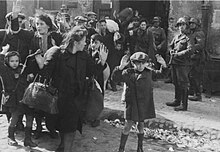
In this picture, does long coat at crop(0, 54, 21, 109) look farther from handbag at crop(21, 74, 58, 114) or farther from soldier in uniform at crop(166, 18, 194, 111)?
soldier in uniform at crop(166, 18, 194, 111)

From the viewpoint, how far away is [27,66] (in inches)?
184

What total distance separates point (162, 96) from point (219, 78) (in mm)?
1663

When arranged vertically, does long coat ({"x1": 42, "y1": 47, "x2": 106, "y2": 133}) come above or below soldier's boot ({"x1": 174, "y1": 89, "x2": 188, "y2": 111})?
above

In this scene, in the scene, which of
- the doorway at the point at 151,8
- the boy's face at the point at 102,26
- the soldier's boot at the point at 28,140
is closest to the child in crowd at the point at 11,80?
the soldier's boot at the point at 28,140

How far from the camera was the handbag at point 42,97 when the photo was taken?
4.58 meters

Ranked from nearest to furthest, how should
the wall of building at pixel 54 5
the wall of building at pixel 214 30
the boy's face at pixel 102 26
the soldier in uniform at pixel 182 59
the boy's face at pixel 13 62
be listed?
the boy's face at pixel 13 62 < the soldier in uniform at pixel 182 59 < the boy's face at pixel 102 26 < the wall of building at pixel 214 30 < the wall of building at pixel 54 5

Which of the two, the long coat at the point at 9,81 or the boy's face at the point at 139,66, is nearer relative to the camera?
the boy's face at the point at 139,66

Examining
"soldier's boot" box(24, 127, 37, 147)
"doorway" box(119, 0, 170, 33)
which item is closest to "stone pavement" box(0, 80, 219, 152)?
"soldier's boot" box(24, 127, 37, 147)

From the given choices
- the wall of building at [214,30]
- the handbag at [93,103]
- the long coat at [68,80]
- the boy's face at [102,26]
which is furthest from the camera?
the wall of building at [214,30]

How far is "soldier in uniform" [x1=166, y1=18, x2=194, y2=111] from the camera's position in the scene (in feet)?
23.1

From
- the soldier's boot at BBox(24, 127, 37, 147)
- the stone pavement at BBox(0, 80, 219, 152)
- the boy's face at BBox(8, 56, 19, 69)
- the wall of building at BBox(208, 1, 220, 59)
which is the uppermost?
the wall of building at BBox(208, 1, 220, 59)

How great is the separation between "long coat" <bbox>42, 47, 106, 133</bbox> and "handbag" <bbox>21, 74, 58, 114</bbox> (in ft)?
0.24

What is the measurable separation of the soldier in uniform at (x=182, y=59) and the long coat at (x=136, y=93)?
95.1 inches

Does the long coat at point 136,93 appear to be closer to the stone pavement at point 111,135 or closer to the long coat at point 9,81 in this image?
the stone pavement at point 111,135
